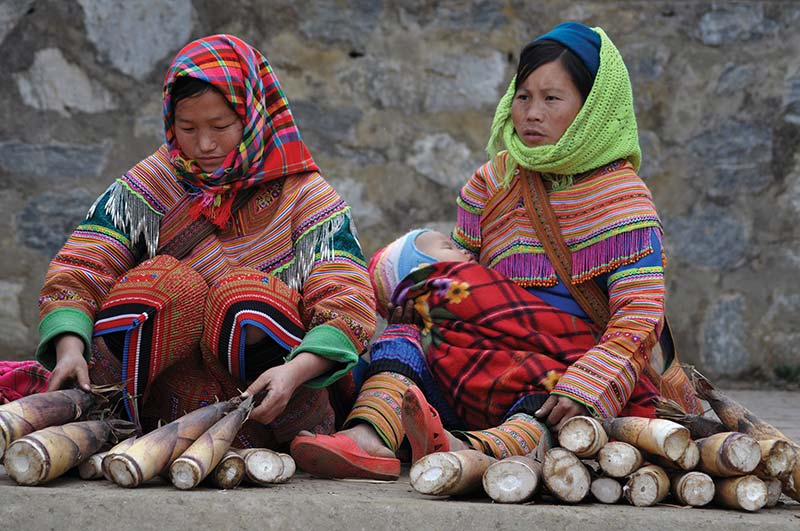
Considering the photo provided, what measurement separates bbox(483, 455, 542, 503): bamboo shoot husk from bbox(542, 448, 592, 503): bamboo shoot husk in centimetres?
3

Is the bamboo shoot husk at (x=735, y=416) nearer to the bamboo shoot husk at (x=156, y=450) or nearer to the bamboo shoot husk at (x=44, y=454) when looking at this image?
the bamboo shoot husk at (x=156, y=450)

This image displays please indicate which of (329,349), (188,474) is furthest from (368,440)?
(188,474)

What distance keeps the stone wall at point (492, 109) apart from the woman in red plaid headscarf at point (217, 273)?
1670mm

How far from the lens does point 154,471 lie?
2.31 metres

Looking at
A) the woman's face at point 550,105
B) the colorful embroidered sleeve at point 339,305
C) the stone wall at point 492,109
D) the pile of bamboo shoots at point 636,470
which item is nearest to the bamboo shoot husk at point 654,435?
the pile of bamboo shoots at point 636,470

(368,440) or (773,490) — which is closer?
(773,490)

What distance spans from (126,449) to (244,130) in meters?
0.96

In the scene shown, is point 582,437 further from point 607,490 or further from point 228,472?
point 228,472

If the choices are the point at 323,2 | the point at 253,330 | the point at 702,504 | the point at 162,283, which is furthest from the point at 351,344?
the point at 323,2

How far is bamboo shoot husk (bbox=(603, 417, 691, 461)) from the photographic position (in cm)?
234

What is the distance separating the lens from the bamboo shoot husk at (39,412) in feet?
7.78

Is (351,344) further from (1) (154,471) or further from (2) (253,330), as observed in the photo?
(1) (154,471)

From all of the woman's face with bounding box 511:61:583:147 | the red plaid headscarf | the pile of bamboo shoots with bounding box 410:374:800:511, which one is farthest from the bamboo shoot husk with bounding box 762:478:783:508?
the red plaid headscarf

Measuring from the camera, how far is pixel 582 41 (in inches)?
123
